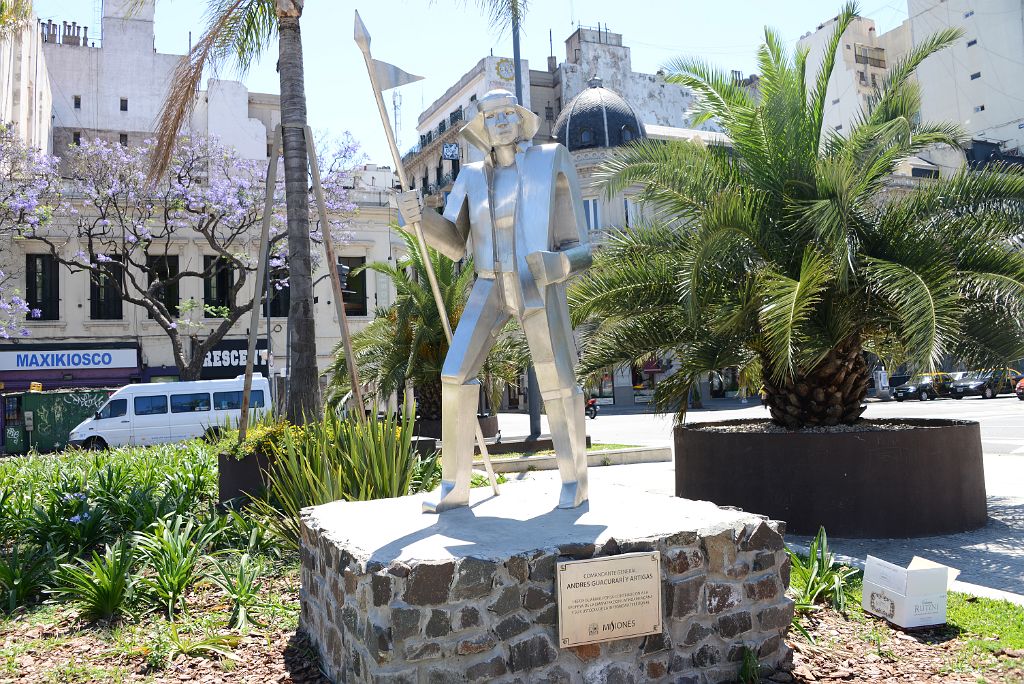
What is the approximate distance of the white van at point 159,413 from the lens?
20.5m

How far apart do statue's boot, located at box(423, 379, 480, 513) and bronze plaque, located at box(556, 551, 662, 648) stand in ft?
3.91

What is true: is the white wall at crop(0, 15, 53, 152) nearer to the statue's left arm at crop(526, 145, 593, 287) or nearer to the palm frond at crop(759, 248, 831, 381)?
the palm frond at crop(759, 248, 831, 381)

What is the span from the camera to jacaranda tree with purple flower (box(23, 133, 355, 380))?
87.2 ft

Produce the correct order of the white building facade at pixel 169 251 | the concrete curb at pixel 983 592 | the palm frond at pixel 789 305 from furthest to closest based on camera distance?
1. the white building facade at pixel 169 251
2. the palm frond at pixel 789 305
3. the concrete curb at pixel 983 592

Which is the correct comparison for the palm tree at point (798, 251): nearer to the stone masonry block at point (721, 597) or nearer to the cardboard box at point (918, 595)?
the cardboard box at point (918, 595)

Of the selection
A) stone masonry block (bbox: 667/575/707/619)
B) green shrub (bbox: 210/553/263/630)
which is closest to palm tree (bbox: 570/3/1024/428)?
stone masonry block (bbox: 667/575/707/619)

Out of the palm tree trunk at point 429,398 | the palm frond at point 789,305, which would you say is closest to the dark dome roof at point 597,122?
the palm tree trunk at point 429,398

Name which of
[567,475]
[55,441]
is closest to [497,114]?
[567,475]

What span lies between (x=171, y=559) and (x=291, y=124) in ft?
17.4

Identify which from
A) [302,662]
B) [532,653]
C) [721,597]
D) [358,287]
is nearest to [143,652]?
[302,662]

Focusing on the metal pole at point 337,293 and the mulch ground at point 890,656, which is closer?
the mulch ground at point 890,656

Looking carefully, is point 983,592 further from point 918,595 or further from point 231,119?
point 231,119

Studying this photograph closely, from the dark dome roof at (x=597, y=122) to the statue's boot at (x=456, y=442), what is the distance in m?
33.3

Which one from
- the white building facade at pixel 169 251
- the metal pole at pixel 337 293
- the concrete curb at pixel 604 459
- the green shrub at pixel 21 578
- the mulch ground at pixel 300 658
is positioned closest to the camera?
the mulch ground at pixel 300 658
